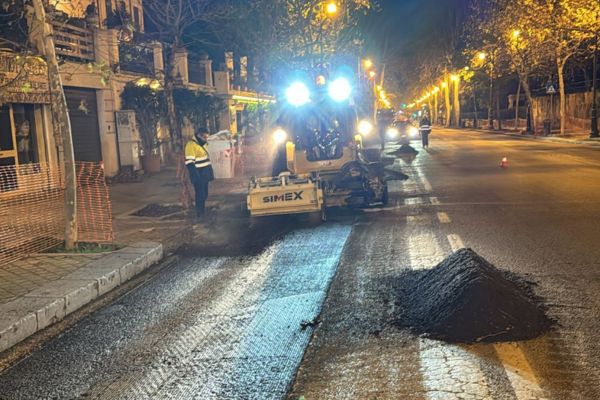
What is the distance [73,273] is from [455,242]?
5180mm

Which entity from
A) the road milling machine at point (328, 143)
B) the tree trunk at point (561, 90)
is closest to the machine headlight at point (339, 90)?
the road milling machine at point (328, 143)

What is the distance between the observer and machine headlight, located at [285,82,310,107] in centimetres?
1335

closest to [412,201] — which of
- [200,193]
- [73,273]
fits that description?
[200,193]

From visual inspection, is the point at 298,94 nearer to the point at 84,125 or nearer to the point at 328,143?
the point at 328,143

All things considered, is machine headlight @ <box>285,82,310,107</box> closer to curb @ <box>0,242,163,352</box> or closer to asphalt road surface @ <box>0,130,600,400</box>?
asphalt road surface @ <box>0,130,600,400</box>

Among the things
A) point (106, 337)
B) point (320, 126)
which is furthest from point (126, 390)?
point (320, 126)

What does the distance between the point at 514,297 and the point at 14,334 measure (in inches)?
179

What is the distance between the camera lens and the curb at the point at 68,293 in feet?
19.1

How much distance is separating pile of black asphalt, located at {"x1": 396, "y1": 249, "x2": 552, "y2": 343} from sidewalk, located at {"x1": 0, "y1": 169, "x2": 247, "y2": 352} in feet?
11.3

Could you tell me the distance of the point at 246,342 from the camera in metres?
5.37

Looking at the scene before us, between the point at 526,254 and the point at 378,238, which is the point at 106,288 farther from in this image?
the point at 526,254

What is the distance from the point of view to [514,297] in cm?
565

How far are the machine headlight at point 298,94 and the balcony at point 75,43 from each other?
25.9 ft

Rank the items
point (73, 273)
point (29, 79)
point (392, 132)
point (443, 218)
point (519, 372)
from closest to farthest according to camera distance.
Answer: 1. point (519, 372)
2. point (73, 273)
3. point (443, 218)
4. point (29, 79)
5. point (392, 132)
